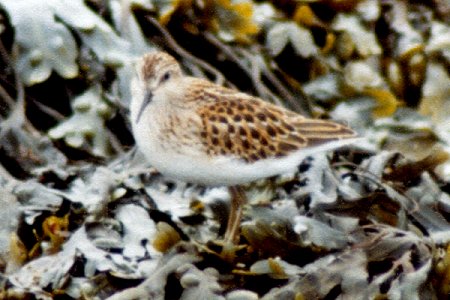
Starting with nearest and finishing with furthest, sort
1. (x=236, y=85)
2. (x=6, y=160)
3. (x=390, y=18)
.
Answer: (x=6, y=160) → (x=236, y=85) → (x=390, y=18)

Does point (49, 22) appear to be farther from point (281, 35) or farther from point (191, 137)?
point (281, 35)

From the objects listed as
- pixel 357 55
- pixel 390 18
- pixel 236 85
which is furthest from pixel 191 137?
pixel 390 18

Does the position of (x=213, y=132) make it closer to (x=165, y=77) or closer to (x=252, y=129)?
(x=252, y=129)

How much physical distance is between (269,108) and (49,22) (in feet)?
2.85

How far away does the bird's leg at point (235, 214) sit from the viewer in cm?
397

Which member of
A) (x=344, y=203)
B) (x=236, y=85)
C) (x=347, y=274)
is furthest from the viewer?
(x=236, y=85)

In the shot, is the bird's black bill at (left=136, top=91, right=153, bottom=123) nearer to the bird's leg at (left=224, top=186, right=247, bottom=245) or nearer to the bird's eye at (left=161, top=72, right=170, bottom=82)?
the bird's eye at (left=161, top=72, right=170, bottom=82)

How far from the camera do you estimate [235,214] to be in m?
4.08

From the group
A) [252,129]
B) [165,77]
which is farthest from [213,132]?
[165,77]

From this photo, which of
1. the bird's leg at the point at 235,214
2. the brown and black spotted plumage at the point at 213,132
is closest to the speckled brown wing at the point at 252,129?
the brown and black spotted plumage at the point at 213,132

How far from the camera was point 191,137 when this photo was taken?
407cm

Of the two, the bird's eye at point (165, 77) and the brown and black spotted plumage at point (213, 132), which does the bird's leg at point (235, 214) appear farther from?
the bird's eye at point (165, 77)

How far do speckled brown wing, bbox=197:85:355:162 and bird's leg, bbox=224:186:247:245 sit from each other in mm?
138

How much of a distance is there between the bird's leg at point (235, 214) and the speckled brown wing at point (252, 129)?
138 mm
